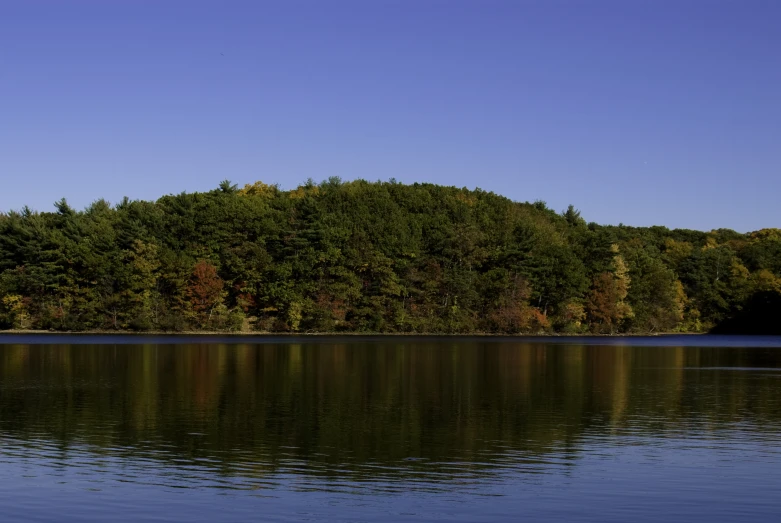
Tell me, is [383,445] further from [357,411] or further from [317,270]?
A: [317,270]

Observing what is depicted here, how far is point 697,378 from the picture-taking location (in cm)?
4756

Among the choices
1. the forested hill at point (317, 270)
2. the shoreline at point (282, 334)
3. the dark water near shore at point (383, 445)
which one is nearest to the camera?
the dark water near shore at point (383, 445)

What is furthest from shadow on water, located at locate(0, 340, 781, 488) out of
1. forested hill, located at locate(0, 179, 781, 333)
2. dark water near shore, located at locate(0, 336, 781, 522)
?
forested hill, located at locate(0, 179, 781, 333)

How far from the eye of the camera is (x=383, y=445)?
24.2 metres

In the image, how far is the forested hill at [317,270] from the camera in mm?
104750

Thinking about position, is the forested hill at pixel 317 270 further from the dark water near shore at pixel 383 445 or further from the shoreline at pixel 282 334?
the dark water near shore at pixel 383 445

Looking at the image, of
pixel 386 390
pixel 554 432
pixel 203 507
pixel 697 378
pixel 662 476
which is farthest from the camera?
pixel 697 378

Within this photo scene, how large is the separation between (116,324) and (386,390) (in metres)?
73.3

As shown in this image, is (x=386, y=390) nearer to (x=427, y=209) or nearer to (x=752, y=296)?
(x=427, y=209)

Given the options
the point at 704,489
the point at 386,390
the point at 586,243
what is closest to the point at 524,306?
the point at 586,243

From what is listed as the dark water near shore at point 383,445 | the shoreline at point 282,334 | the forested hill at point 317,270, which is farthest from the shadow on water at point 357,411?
the forested hill at point 317,270

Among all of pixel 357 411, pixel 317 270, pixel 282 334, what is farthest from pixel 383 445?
pixel 317 270

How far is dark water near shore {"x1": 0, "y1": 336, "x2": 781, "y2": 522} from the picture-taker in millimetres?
17328

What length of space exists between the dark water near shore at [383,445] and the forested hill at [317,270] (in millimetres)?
57228
